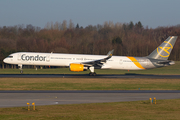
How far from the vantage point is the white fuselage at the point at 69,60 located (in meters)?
44.1

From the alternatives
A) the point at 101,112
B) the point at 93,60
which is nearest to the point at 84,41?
the point at 93,60

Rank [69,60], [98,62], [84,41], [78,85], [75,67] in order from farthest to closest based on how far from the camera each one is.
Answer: [84,41]
[69,60]
[98,62]
[75,67]
[78,85]

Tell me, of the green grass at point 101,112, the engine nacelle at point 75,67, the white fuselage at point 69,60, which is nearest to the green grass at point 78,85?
the engine nacelle at point 75,67

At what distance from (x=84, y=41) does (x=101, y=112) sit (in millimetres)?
110350

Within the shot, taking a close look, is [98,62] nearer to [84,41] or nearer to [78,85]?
[78,85]

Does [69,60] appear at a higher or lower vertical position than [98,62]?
higher

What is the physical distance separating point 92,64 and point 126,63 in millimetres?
6160

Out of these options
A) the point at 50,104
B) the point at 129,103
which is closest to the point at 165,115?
the point at 129,103

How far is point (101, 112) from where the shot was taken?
15.6m

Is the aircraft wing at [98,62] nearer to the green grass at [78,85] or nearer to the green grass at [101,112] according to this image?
the green grass at [78,85]

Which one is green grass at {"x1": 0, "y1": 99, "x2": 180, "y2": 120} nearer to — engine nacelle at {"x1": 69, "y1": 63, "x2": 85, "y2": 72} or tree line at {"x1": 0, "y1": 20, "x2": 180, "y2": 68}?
engine nacelle at {"x1": 69, "y1": 63, "x2": 85, "y2": 72}

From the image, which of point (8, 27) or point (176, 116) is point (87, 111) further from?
point (8, 27)

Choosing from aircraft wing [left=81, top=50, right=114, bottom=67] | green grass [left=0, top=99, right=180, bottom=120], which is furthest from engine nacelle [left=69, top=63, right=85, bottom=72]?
green grass [left=0, top=99, right=180, bottom=120]

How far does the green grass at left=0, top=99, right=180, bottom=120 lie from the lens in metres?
14.2
